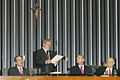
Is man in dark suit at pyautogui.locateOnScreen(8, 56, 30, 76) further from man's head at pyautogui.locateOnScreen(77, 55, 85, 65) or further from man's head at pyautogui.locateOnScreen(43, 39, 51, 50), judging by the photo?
man's head at pyautogui.locateOnScreen(77, 55, 85, 65)

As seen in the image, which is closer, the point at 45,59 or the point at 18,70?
the point at 18,70

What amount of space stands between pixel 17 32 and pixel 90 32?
2.06 metres

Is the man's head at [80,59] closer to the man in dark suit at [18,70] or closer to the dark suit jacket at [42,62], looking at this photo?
the dark suit jacket at [42,62]

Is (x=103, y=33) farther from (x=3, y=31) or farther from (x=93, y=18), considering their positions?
(x=3, y=31)

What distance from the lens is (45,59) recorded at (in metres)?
8.08

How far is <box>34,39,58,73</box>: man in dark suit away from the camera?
785 centimetres

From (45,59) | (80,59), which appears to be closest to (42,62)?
(45,59)

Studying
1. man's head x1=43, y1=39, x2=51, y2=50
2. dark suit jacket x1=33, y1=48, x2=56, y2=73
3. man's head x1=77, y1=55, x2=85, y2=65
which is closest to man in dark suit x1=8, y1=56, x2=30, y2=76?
dark suit jacket x1=33, y1=48, x2=56, y2=73

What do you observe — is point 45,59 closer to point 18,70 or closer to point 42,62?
point 42,62

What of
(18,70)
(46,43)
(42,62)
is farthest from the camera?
(46,43)

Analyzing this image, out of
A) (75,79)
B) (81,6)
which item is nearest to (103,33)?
(81,6)

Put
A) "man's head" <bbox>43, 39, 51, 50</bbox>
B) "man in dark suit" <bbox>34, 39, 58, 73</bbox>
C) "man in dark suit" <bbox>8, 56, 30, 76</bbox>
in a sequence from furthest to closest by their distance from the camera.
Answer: "man's head" <bbox>43, 39, 51, 50</bbox>
"man in dark suit" <bbox>34, 39, 58, 73</bbox>
"man in dark suit" <bbox>8, 56, 30, 76</bbox>

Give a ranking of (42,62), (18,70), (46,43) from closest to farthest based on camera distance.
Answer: (18,70), (42,62), (46,43)

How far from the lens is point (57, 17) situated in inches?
417
